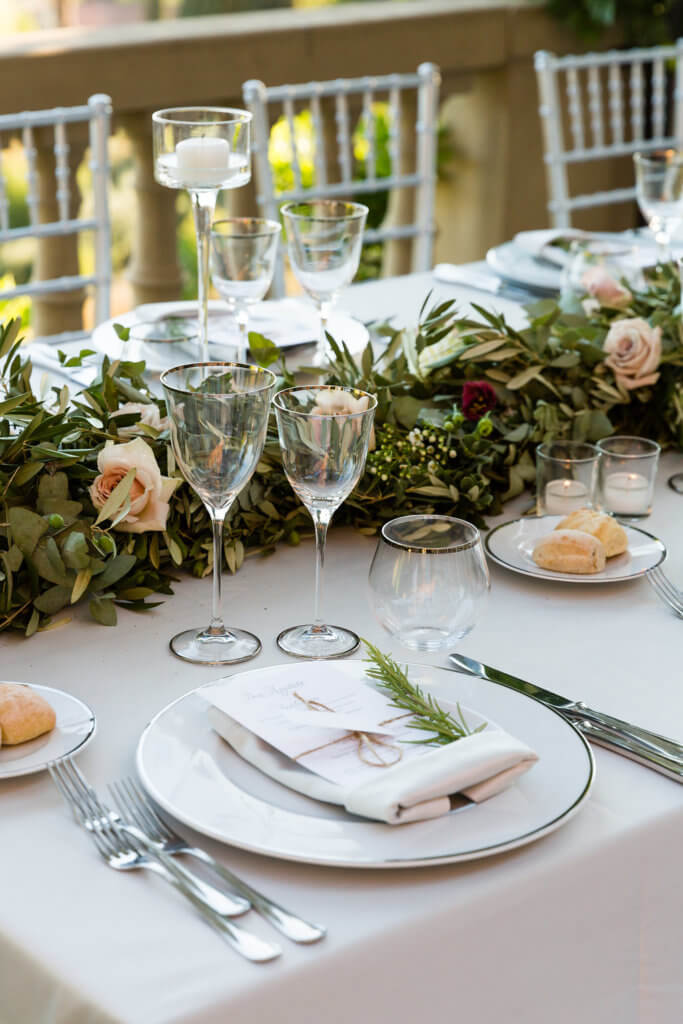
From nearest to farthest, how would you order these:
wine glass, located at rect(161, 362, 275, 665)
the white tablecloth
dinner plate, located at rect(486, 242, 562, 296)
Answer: the white tablecloth → wine glass, located at rect(161, 362, 275, 665) → dinner plate, located at rect(486, 242, 562, 296)

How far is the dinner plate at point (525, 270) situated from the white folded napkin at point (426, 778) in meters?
1.18

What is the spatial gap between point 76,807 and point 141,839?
0.19 ft

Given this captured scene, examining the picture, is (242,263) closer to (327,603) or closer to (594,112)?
(327,603)

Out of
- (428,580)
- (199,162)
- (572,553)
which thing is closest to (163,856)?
(428,580)

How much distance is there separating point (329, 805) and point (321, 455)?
262mm

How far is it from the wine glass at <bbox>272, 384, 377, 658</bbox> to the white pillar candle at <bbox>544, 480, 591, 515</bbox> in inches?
11.8

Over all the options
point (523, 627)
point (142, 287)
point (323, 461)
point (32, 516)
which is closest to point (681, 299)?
point (523, 627)

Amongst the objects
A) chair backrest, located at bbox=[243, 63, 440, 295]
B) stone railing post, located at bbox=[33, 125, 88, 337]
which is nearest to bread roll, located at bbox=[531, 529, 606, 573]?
chair backrest, located at bbox=[243, 63, 440, 295]

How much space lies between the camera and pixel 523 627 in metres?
1.00

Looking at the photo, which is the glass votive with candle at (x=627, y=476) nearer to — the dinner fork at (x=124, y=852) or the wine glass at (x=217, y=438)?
the wine glass at (x=217, y=438)

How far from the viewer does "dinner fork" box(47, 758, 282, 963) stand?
2.04ft

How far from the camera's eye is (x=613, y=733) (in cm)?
83

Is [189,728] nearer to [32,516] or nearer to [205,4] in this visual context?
[32,516]

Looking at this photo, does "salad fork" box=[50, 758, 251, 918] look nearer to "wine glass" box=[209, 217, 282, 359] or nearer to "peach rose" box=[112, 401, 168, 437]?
"peach rose" box=[112, 401, 168, 437]
